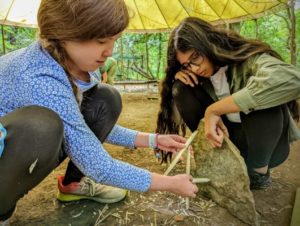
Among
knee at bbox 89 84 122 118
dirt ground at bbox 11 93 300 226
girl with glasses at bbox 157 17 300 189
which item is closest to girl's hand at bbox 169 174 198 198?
dirt ground at bbox 11 93 300 226

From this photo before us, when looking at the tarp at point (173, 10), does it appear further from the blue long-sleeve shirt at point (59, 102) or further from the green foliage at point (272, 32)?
the green foliage at point (272, 32)

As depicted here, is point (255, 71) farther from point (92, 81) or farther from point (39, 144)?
point (39, 144)

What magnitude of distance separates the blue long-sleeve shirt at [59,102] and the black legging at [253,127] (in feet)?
2.30

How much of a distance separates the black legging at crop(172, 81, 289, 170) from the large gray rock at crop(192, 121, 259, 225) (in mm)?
159

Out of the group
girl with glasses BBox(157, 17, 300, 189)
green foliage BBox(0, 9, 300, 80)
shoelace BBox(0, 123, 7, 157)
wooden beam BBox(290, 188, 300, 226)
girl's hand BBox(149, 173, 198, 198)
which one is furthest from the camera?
green foliage BBox(0, 9, 300, 80)

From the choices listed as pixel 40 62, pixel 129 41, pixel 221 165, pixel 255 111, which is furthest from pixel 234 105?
pixel 129 41

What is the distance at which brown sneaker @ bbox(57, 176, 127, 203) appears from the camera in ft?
5.23

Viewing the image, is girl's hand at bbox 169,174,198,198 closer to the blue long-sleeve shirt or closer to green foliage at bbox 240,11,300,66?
the blue long-sleeve shirt

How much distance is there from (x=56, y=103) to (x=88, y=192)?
643 millimetres

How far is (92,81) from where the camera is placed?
1438 millimetres

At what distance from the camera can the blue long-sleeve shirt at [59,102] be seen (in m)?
1.08

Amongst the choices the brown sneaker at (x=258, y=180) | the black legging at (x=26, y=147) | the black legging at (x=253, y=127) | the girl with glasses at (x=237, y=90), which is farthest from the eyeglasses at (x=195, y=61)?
the black legging at (x=26, y=147)

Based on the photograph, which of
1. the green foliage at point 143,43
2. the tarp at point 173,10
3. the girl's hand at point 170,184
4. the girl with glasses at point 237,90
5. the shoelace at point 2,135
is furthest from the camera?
the green foliage at point 143,43

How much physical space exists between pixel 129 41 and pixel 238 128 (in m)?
5.97
